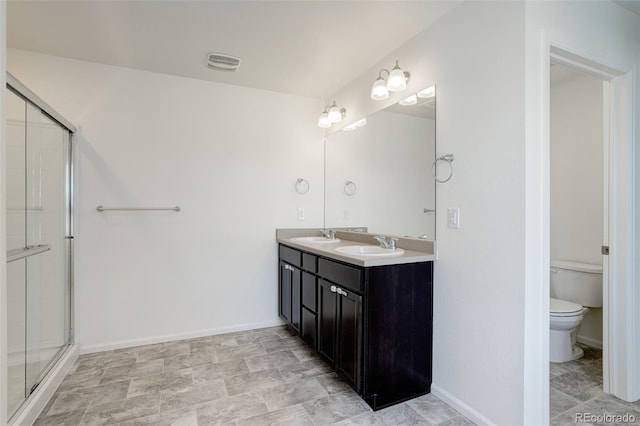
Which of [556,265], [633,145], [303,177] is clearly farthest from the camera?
[303,177]

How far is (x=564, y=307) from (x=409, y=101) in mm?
1931

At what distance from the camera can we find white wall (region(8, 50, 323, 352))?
8.59 feet

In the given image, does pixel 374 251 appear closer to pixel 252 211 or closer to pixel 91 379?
pixel 252 211

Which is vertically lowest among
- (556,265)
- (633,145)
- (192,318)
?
(192,318)

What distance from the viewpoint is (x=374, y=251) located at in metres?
2.30

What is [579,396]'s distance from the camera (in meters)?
1.97

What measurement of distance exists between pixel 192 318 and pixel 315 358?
3.98 ft

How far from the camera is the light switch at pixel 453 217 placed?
1.86 m

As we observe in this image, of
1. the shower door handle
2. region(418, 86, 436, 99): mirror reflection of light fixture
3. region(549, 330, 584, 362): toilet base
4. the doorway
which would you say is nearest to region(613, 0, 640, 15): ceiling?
the doorway

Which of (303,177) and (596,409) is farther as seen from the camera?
(303,177)

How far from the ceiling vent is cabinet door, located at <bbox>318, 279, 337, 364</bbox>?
1.87 metres

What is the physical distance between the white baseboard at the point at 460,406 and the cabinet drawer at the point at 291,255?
4.25ft

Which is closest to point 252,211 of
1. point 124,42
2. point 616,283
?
point 124,42

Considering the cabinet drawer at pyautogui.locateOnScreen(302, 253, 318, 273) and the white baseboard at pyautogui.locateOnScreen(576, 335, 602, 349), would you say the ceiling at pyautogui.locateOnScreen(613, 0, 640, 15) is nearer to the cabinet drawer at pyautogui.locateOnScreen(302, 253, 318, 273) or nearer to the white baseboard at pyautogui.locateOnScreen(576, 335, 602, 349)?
the cabinet drawer at pyautogui.locateOnScreen(302, 253, 318, 273)
